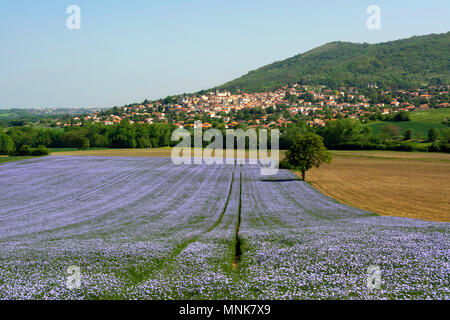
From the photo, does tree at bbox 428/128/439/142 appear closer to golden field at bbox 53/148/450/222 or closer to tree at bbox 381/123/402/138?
tree at bbox 381/123/402/138

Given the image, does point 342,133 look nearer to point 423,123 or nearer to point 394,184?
point 423,123

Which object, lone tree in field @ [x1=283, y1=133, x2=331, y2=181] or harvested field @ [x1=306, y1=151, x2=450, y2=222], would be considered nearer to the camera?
harvested field @ [x1=306, y1=151, x2=450, y2=222]

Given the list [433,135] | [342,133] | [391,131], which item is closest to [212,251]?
[342,133]

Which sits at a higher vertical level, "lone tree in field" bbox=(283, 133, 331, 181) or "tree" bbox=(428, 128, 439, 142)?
"tree" bbox=(428, 128, 439, 142)

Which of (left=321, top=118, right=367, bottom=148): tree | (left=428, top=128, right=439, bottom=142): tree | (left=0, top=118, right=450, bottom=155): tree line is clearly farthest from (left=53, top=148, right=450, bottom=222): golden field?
(left=321, top=118, right=367, bottom=148): tree

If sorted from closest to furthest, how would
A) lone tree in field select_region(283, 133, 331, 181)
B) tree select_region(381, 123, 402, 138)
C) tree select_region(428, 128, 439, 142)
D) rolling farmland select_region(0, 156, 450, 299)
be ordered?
rolling farmland select_region(0, 156, 450, 299)
lone tree in field select_region(283, 133, 331, 181)
tree select_region(428, 128, 439, 142)
tree select_region(381, 123, 402, 138)

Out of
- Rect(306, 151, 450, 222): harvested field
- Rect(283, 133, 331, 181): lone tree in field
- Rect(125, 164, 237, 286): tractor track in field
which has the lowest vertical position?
Rect(306, 151, 450, 222): harvested field
